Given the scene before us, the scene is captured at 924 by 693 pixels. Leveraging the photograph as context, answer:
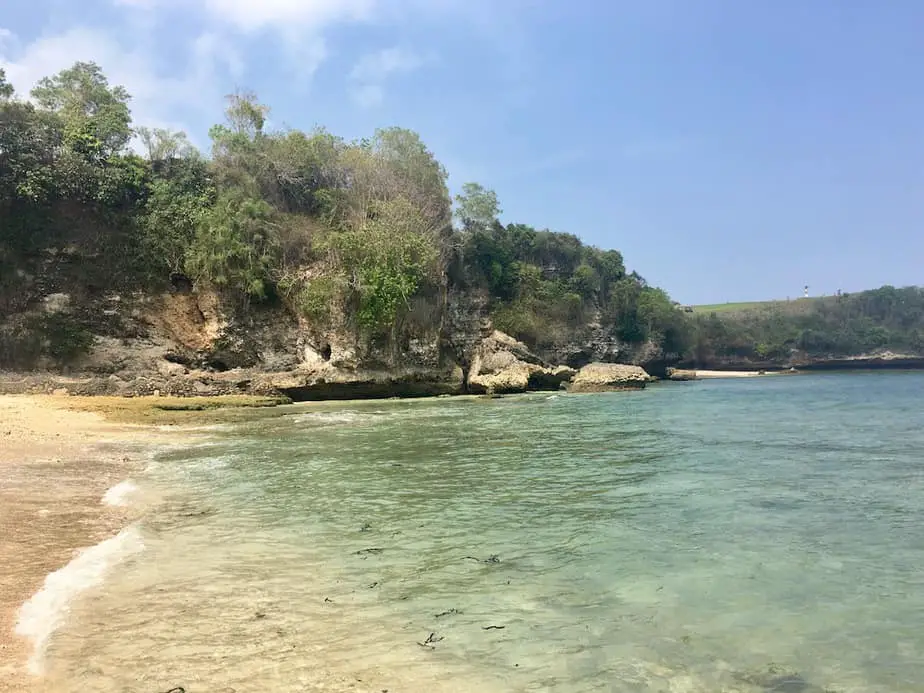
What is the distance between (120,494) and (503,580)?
654cm

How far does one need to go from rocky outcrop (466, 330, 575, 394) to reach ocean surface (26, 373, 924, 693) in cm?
2411

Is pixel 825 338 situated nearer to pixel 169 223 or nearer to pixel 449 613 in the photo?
pixel 169 223

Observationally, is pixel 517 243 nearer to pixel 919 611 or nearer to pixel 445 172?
pixel 445 172

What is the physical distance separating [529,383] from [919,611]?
35.2m

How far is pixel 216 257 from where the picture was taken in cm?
3069

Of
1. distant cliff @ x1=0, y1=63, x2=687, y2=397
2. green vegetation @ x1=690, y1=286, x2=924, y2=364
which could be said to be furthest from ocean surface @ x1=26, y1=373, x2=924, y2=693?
green vegetation @ x1=690, y1=286, x2=924, y2=364

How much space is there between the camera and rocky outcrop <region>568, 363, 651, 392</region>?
131ft

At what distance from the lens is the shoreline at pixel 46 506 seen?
4.79 m

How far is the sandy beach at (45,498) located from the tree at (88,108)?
19631mm

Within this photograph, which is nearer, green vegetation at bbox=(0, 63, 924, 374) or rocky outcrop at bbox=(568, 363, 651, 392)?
green vegetation at bbox=(0, 63, 924, 374)

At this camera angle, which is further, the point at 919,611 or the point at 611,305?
the point at 611,305

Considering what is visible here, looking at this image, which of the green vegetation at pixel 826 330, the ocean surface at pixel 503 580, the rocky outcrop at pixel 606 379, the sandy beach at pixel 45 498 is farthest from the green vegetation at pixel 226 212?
the green vegetation at pixel 826 330

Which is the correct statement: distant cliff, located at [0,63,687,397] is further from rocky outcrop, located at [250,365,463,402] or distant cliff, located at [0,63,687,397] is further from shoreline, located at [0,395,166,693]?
shoreline, located at [0,395,166,693]

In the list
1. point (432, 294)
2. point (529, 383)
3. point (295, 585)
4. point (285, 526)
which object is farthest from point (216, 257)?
point (295, 585)
